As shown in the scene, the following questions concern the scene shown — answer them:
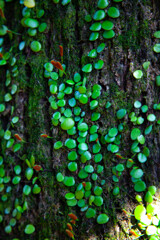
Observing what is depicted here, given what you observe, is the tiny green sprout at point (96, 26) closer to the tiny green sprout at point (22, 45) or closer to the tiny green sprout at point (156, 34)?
the tiny green sprout at point (156, 34)

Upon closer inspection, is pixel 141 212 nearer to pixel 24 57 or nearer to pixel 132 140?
pixel 132 140

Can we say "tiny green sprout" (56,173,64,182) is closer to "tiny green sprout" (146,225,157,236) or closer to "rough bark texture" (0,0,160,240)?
"rough bark texture" (0,0,160,240)

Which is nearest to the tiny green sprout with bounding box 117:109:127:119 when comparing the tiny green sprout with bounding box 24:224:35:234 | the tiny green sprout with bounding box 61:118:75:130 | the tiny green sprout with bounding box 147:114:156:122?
the tiny green sprout with bounding box 147:114:156:122

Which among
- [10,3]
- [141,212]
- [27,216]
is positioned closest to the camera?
[141,212]

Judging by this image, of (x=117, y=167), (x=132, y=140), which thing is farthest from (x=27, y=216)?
(x=132, y=140)

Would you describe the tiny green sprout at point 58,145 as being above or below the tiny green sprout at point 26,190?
above

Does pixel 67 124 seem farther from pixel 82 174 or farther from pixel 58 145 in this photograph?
pixel 82 174

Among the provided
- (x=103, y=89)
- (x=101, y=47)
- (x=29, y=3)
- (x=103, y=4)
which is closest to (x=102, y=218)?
(x=103, y=89)

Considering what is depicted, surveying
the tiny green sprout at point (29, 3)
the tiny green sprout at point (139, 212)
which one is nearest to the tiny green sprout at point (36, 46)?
the tiny green sprout at point (29, 3)
